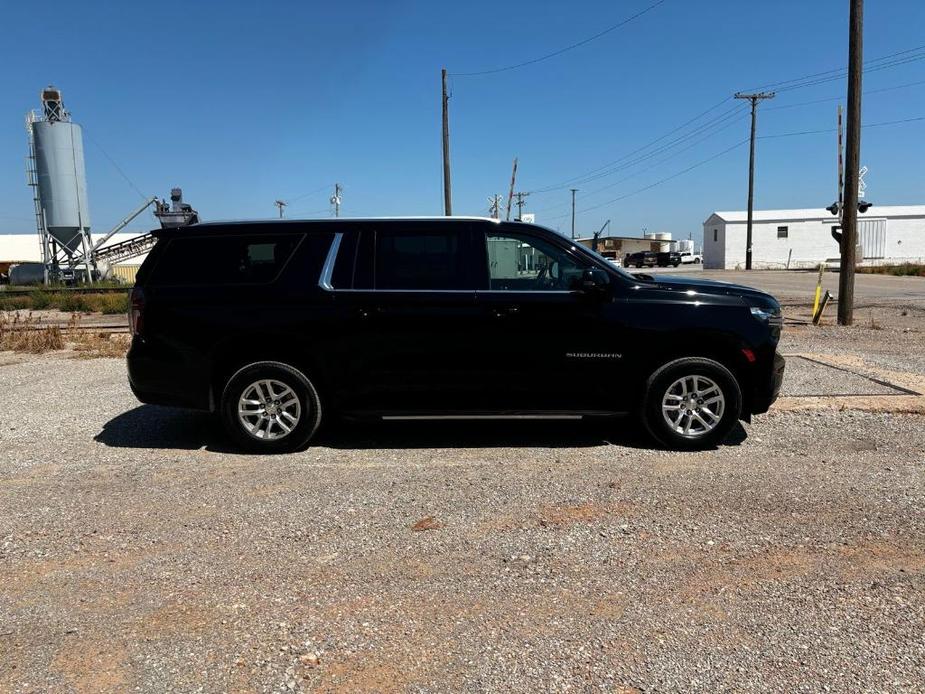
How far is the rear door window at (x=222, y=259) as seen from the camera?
606 centimetres

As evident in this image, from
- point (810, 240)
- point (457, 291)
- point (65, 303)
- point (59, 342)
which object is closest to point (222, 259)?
point (457, 291)

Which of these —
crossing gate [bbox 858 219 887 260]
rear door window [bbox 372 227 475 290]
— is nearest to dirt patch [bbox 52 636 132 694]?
rear door window [bbox 372 227 475 290]

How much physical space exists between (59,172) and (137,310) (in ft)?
144

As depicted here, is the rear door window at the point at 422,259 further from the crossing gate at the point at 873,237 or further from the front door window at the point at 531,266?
the crossing gate at the point at 873,237

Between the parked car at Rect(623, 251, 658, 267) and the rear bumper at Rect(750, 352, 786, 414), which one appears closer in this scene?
the rear bumper at Rect(750, 352, 786, 414)

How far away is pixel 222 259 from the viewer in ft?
20.0

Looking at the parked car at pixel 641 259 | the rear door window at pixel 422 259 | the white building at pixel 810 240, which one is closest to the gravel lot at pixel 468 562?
the rear door window at pixel 422 259

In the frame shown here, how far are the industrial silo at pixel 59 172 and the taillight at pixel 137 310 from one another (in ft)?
142

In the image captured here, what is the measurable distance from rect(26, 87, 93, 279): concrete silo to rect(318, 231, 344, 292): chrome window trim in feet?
141

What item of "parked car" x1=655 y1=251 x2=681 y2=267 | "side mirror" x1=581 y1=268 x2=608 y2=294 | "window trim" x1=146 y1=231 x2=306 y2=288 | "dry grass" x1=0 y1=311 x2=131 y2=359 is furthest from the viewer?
"parked car" x1=655 y1=251 x2=681 y2=267

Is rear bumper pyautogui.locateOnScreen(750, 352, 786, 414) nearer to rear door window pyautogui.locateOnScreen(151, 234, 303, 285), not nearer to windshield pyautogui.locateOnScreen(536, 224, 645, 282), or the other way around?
windshield pyautogui.locateOnScreen(536, 224, 645, 282)

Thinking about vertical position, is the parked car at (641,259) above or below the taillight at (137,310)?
above

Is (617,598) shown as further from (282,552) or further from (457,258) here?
(457,258)

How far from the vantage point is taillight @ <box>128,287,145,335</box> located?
6.08 meters
